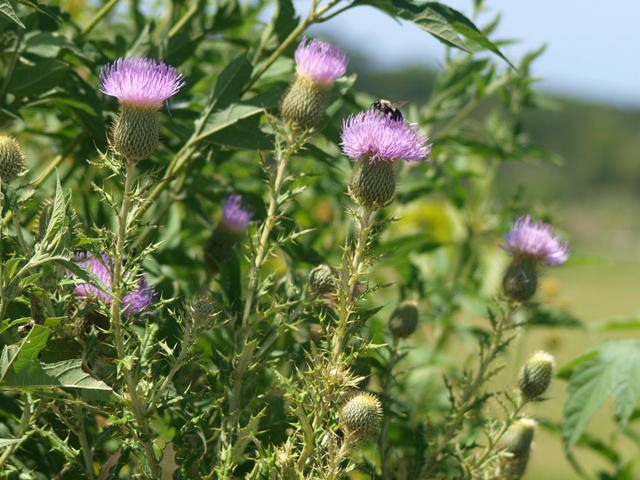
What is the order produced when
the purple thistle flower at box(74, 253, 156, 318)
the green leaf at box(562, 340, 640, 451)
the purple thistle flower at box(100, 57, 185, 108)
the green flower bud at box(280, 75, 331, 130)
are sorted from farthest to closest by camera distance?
the green leaf at box(562, 340, 640, 451)
the green flower bud at box(280, 75, 331, 130)
the purple thistle flower at box(74, 253, 156, 318)
the purple thistle flower at box(100, 57, 185, 108)

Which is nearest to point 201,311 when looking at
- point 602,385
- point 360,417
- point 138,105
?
point 360,417

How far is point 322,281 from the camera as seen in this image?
175 cm

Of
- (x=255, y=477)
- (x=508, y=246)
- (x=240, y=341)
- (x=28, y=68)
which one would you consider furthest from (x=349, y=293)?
(x=28, y=68)

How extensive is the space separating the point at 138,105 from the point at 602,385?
198 centimetres

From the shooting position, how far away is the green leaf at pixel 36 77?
193cm

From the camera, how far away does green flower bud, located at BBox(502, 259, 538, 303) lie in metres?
2.12

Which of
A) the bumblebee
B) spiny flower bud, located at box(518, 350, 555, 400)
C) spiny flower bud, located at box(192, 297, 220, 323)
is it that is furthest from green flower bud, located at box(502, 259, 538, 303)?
spiny flower bud, located at box(192, 297, 220, 323)

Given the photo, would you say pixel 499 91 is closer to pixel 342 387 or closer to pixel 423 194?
pixel 423 194

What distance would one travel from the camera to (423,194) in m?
3.13

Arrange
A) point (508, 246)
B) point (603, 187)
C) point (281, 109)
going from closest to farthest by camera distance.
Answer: point (281, 109), point (508, 246), point (603, 187)

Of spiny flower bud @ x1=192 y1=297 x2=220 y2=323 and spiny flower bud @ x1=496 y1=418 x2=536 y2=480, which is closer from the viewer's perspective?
spiny flower bud @ x1=192 y1=297 x2=220 y2=323

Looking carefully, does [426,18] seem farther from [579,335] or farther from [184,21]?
[579,335]

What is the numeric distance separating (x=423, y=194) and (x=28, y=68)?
1.96m

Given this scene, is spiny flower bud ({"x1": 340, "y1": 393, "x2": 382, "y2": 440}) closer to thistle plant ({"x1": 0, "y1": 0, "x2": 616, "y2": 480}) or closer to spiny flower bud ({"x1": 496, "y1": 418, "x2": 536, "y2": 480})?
thistle plant ({"x1": 0, "y1": 0, "x2": 616, "y2": 480})
